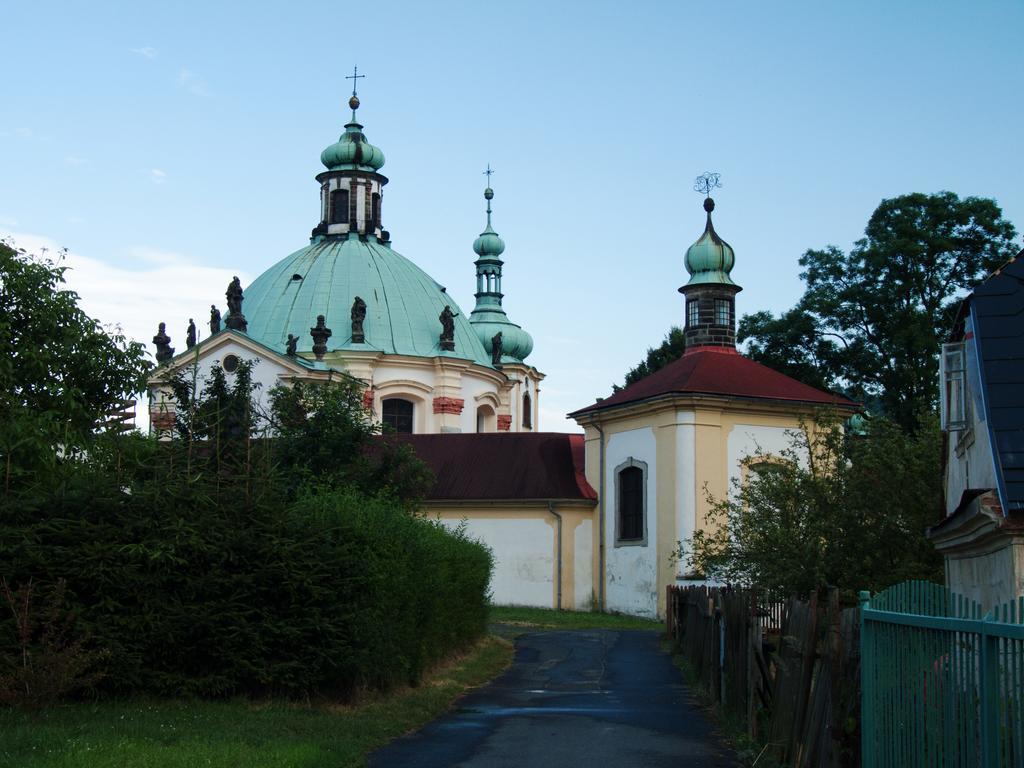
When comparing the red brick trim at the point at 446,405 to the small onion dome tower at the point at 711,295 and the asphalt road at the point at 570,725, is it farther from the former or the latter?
the asphalt road at the point at 570,725

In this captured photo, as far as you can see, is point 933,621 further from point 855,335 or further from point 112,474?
point 855,335

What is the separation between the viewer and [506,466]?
4362cm

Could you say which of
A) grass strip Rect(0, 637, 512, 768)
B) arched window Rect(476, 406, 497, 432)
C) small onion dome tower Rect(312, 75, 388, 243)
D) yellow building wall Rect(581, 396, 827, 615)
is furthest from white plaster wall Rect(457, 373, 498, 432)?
grass strip Rect(0, 637, 512, 768)

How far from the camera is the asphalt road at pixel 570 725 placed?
11.9 m

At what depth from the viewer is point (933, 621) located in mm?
6914

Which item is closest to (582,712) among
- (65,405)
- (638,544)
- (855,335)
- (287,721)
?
(287,721)

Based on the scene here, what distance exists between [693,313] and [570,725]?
30454 mm

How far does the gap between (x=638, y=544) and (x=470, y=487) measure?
614cm

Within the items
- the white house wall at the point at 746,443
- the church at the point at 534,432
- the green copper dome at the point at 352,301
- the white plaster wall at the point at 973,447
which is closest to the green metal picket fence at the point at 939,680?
the white plaster wall at the point at 973,447

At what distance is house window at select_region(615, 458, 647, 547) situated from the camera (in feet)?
132

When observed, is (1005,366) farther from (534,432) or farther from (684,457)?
(534,432)

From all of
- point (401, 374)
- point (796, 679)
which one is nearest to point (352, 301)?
point (401, 374)

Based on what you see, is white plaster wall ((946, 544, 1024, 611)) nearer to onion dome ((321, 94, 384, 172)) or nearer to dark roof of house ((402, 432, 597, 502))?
dark roof of house ((402, 432, 597, 502))

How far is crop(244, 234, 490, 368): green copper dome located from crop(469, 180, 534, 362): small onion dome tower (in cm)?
905
